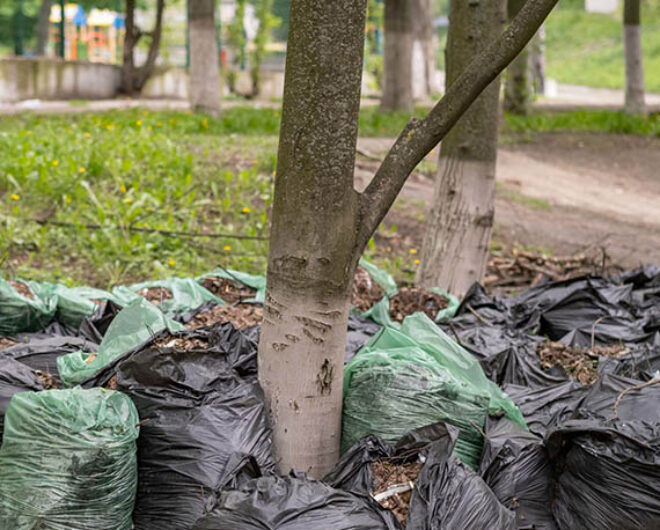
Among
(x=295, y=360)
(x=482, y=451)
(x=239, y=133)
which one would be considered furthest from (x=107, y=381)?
(x=239, y=133)

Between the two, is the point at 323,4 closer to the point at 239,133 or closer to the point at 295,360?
the point at 295,360

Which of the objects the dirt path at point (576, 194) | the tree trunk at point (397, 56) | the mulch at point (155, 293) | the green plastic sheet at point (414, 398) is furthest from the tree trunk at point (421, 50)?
the green plastic sheet at point (414, 398)

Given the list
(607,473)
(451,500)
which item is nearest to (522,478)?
(607,473)

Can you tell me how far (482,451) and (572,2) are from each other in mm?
39838

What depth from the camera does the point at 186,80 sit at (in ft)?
65.0

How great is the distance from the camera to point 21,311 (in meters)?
3.93

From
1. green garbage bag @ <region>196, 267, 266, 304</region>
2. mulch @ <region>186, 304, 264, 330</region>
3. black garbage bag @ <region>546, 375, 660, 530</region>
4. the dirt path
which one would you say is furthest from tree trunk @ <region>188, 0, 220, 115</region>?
black garbage bag @ <region>546, 375, 660, 530</region>

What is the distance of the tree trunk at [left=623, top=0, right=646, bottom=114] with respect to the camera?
1455cm

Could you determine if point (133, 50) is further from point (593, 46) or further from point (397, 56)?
point (593, 46)

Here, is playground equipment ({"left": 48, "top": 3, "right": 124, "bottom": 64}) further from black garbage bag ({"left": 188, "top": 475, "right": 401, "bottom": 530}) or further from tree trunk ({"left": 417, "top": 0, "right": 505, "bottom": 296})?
black garbage bag ({"left": 188, "top": 475, "right": 401, "bottom": 530})

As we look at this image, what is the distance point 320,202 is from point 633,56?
1352cm

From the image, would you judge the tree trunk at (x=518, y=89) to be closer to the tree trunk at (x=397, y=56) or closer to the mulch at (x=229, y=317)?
the tree trunk at (x=397, y=56)

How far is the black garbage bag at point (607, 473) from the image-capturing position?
8.50ft

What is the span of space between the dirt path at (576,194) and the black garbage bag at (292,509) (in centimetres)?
397
